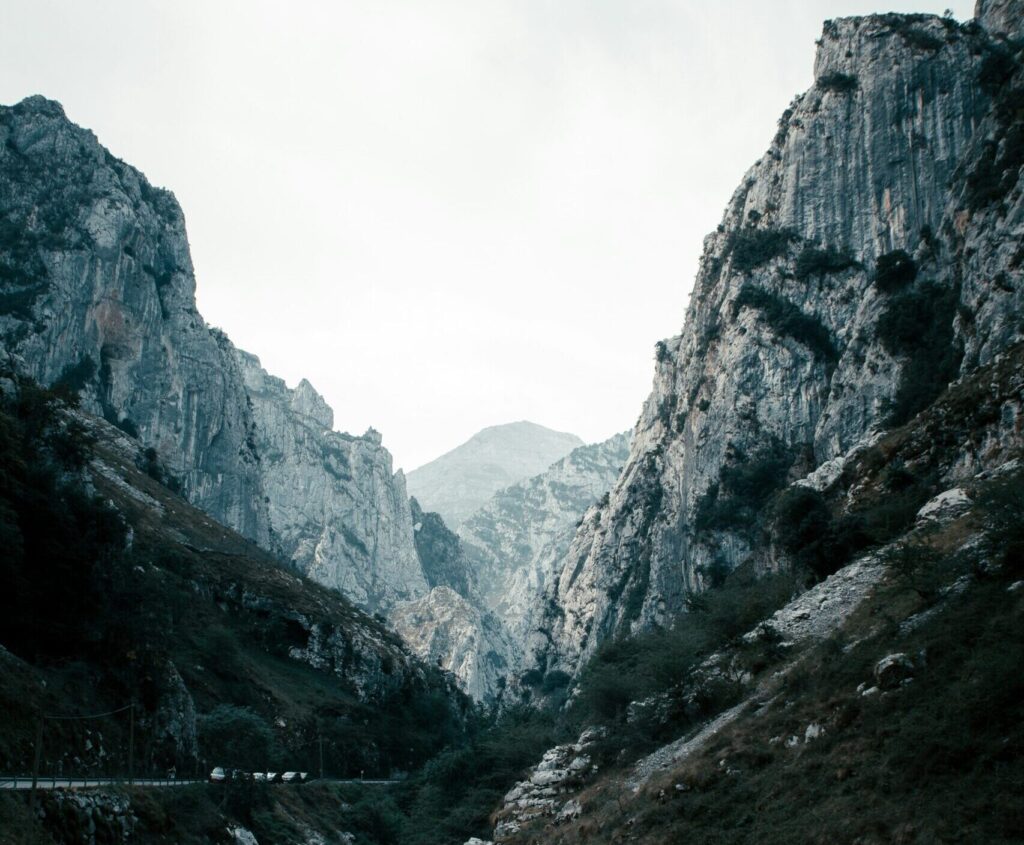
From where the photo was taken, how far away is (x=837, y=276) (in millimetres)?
117375

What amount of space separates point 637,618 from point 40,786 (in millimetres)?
131809

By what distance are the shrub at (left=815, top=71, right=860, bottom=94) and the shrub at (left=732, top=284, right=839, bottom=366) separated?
31907mm

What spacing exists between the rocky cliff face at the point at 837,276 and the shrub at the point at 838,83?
1.00ft

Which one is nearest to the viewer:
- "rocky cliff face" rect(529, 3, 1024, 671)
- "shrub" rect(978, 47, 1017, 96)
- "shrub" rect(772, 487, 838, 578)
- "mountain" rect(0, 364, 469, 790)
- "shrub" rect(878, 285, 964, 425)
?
"mountain" rect(0, 364, 469, 790)

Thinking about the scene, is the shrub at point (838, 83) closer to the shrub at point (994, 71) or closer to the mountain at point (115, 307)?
the shrub at point (994, 71)

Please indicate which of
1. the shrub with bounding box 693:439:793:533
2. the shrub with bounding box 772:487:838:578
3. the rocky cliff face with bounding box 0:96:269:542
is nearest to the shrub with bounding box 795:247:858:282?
the shrub with bounding box 693:439:793:533

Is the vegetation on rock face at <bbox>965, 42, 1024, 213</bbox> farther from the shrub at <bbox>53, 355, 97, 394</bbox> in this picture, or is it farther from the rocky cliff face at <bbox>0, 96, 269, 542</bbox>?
the rocky cliff face at <bbox>0, 96, 269, 542</bbox>

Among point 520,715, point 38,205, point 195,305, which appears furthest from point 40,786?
point 195,305

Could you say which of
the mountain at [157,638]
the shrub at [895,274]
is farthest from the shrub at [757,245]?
the mountain at [157,638]

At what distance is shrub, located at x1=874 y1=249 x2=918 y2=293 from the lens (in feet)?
324

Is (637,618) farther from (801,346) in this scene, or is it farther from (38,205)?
(38,205)

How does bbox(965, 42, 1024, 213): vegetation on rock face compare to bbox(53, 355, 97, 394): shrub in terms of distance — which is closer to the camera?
bbox(965, 42, 1024, 213): vegetation on rock face

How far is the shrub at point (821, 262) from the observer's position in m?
117

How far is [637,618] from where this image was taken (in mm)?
149375
